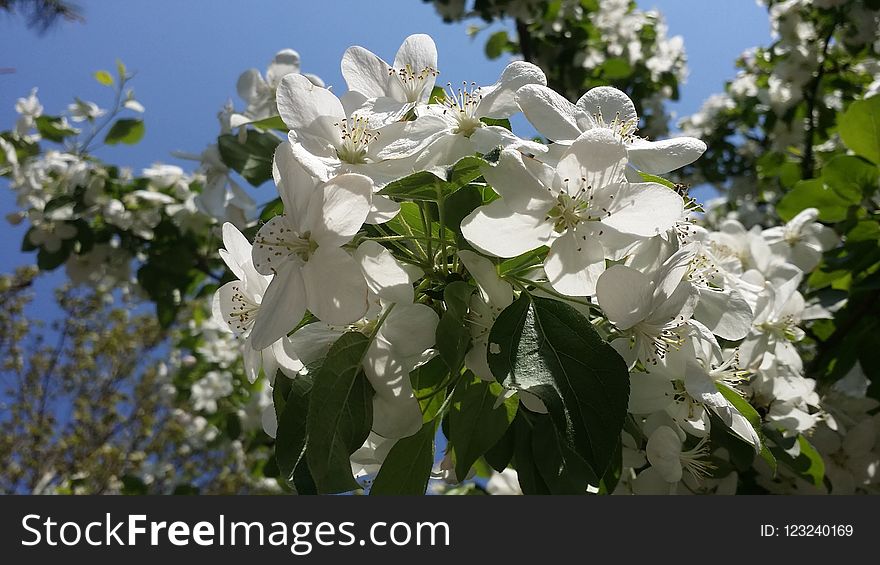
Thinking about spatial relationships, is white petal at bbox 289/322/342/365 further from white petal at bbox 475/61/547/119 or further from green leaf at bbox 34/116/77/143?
green leaf at bbox 34/116/77/143

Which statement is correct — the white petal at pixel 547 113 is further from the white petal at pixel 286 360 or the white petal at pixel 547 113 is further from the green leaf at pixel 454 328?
the white petal at pixel 286 360

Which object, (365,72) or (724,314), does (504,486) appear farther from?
(365,72)

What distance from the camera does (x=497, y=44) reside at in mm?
3812

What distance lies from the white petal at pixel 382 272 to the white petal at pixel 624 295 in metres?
0.21

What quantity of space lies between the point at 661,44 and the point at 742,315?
3.56 metres

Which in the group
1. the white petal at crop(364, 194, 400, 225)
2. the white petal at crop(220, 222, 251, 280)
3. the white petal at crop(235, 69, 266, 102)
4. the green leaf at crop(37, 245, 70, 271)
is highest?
the green leaf at crop(37, 245, 70, 271)

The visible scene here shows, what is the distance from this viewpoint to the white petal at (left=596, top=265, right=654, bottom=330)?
730 mm

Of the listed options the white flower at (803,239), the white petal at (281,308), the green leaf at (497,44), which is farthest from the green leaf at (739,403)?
the green leaf at (497,44)

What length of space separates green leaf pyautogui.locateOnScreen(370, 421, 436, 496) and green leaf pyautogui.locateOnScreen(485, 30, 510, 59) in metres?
3.31

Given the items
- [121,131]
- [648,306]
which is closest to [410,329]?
[648,306]

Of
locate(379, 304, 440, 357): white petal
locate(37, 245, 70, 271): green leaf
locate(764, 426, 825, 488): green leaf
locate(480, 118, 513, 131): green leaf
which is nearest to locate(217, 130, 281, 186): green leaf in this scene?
locate(480, 118, 513, 131): green leaf

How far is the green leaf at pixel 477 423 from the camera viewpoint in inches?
33.4

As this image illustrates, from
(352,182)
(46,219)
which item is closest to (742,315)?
(352,182)

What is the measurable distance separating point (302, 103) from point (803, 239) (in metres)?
1.35
